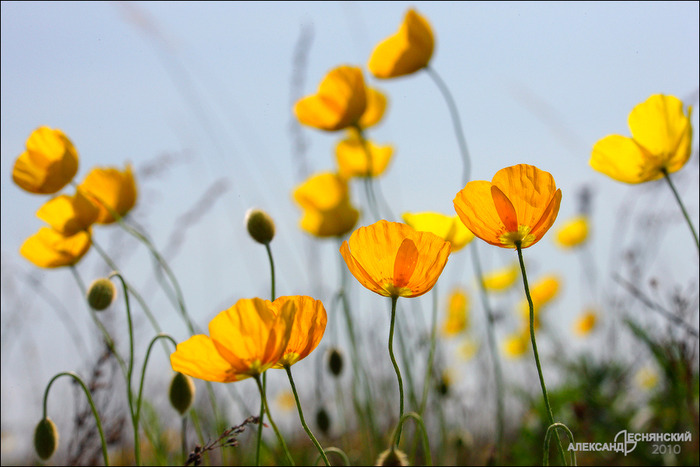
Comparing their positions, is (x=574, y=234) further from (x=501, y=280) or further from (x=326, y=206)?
(x=326, y=206)

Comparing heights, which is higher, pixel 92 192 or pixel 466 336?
pixel 92 192

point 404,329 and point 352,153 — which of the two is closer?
point 404,329

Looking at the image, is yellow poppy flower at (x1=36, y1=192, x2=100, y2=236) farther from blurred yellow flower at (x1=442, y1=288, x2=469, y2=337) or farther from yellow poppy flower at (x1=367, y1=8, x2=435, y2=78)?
blurred yellow flower at (x1=442, y1=288, x2=469, y2=337)

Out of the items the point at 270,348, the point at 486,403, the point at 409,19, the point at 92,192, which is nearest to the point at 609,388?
the point at 486,403

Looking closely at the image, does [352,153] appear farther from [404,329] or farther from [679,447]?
[679,447]

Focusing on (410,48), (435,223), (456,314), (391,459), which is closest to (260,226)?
(435,223)

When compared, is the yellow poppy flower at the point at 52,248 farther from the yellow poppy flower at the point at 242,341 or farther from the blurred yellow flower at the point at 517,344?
the blurred yellow flower at the point at 517,344
